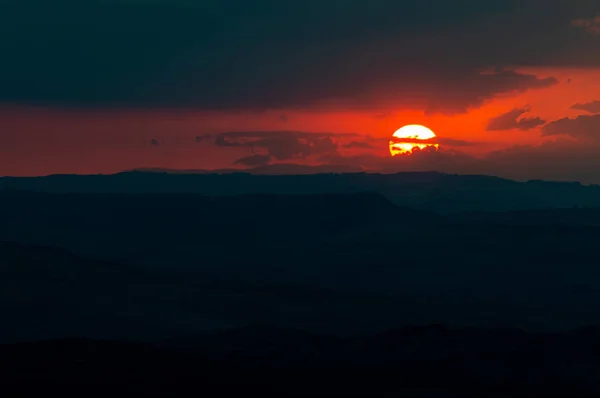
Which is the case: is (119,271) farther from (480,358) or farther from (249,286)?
(480,358)

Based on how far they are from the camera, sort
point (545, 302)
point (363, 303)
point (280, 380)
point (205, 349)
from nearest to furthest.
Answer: point (280, 380) → point (205, 349) → point (363, 303) → point (545, 302)

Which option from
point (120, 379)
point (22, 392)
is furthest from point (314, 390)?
point (22, 392)

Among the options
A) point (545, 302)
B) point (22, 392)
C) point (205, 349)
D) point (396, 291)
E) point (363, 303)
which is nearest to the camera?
point (22, 392)

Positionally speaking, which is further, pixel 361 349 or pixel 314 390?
pixel 361 349

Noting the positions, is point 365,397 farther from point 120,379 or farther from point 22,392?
point 22,392

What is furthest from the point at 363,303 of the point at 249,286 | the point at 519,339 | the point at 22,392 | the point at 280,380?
the point at 22,392

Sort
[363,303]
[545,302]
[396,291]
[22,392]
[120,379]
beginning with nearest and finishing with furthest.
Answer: [22,392] < [120,379] < [363,303] < [545,302] < [396,291]
